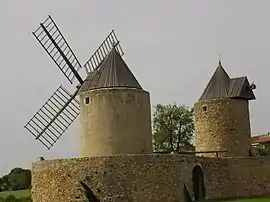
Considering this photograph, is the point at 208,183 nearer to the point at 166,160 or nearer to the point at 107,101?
the point at 166,160

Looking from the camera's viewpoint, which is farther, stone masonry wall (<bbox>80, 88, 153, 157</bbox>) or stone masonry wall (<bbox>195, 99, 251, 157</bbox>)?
stone masonry wall (<bbox>195, 99, 251, 157</bbox>)

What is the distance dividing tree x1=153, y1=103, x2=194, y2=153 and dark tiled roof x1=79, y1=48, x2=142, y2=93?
777 inches

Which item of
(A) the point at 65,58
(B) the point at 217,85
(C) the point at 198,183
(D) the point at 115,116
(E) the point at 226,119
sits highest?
(A) the point at 65,58

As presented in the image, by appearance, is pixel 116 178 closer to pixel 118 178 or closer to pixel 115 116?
pixel 118 178

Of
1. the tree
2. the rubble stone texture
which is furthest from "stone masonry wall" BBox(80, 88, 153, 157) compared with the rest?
the tree

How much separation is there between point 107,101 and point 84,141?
232cm

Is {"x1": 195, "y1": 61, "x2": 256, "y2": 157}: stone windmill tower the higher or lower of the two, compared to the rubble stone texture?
higher

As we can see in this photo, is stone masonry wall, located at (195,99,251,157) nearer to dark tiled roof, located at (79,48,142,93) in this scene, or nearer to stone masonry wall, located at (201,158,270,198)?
stone masonry wall, located at (201,158,270,198)

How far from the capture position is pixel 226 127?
32938 millimetres

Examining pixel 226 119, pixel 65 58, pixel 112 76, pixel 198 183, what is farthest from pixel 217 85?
pixel 65 58

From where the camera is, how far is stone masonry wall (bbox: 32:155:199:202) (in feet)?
81.1

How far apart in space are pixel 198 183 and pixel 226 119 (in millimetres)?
5621

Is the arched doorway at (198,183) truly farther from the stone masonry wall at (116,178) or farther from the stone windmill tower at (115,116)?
the stone windmill tower at (115,116)

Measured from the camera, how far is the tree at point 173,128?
48.0 m
